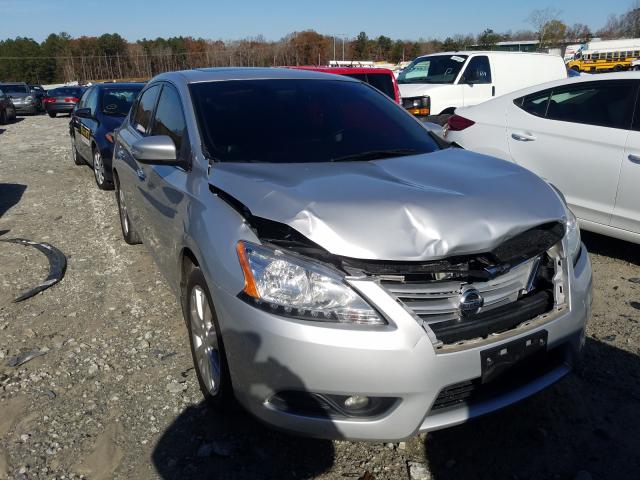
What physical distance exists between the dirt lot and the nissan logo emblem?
0.77 m

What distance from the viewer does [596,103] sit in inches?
191

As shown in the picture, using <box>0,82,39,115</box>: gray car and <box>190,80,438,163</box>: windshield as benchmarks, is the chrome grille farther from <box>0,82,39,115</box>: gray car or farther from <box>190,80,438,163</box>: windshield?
<box>0,82,39,115</box>: gray car

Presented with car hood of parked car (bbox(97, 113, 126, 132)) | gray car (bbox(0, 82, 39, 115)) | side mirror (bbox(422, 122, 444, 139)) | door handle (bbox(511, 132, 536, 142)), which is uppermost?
side mirror (bbox(422, 122, 444, 139))

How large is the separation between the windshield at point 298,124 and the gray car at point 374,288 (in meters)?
0.10

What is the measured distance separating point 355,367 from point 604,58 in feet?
171

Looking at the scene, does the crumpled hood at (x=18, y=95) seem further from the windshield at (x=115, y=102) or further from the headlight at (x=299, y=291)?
the headlight at (x=299, y=291)

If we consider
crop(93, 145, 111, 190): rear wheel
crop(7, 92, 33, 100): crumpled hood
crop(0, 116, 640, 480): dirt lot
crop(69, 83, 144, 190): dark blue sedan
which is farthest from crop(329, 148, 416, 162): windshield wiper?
crop(7, 92, 33, 100): crumpled hood

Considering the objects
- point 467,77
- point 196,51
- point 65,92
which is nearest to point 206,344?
point 467,77

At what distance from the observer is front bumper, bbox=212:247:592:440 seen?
6.68 feet

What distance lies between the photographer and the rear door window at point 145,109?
14.0 feet

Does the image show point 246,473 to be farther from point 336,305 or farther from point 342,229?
point 342,229

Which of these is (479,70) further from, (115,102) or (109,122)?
(109,122)

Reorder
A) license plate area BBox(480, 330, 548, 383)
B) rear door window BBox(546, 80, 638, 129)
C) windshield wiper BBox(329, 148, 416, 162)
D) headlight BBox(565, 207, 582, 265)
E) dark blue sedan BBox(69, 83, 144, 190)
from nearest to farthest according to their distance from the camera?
1. license plate area BBox(480, 330, 548, 383)
2. headlight BBox(565, 207, 582, 265)
3. windshield wiper BBox(329, 148, 416, 162)
4. rear door window BBox(546, 80, 638, 129)
5. dark blue sedan BBox(69, 83, 144, 190)

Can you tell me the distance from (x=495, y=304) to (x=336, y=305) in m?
0.69
